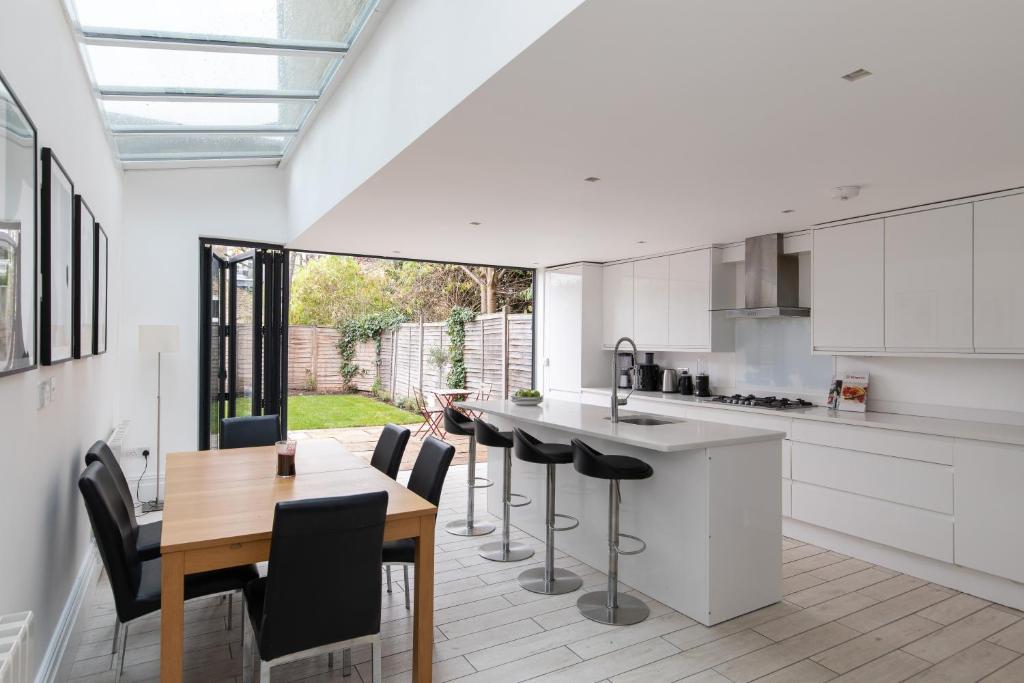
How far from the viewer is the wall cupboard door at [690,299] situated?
553 cm

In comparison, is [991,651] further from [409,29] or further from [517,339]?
[517,339]

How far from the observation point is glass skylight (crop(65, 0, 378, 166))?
286 centimetres

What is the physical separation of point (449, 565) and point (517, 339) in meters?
4.68

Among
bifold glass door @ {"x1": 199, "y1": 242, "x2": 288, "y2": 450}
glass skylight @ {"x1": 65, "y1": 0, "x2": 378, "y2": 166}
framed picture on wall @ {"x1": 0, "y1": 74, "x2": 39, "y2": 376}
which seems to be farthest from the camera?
bifold glass door @ {"x1": 199, "y1": 242, "x2": 288, "y2": 450}

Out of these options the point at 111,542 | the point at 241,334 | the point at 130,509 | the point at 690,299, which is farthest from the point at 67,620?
the point at 690,299

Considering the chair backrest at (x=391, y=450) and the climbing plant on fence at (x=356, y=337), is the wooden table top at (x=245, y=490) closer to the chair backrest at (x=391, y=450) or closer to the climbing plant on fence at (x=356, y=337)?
the chair backrest at (x=391, y=450)

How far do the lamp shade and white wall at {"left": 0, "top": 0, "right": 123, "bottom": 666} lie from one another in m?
1.38

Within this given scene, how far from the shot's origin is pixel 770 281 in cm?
500

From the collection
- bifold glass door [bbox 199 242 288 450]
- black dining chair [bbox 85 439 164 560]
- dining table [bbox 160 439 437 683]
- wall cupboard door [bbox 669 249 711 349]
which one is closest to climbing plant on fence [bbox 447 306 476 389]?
bifold glass door [bbox 199 242 288 450]

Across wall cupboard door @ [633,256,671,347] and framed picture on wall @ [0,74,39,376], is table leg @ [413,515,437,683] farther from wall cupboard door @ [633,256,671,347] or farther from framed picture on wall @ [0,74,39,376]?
wall cupboard door @ [633,256,671,347]

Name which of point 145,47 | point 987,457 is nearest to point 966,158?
point 987,457

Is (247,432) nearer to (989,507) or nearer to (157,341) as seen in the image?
(157,341)

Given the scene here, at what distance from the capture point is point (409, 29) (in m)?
2.82

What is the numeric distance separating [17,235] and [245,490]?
1375mm
